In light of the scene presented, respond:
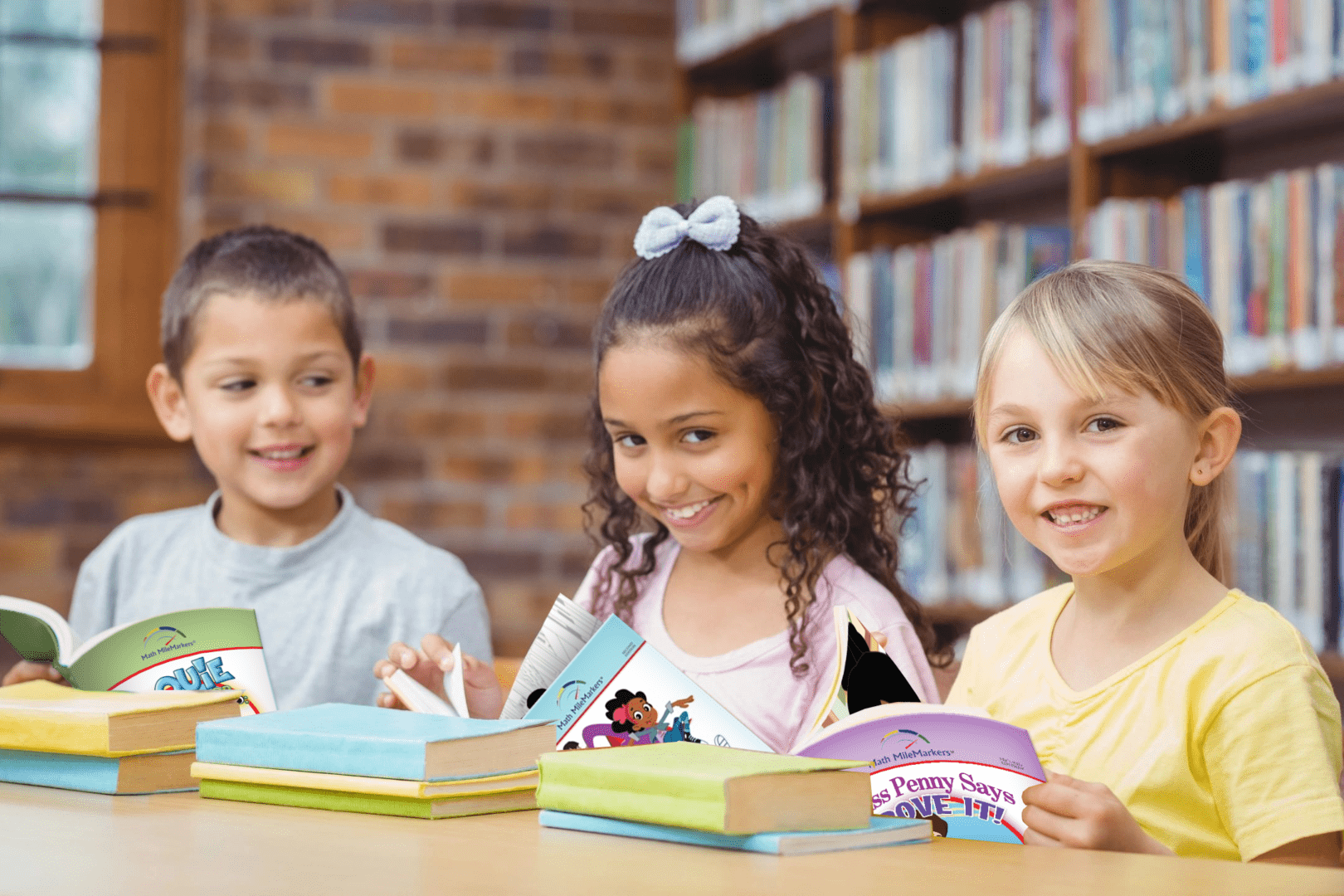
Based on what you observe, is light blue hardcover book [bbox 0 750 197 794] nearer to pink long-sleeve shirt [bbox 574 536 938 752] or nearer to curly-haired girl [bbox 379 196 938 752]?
curly-haired girl [bbox 379 196 938 752]

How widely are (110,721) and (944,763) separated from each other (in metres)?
0.57

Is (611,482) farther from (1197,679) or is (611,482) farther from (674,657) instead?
(1197,679)

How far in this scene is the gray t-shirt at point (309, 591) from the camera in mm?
1813

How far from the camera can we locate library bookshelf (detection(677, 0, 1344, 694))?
2.50 m

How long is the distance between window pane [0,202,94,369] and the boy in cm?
162

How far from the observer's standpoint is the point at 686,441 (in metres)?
1.52

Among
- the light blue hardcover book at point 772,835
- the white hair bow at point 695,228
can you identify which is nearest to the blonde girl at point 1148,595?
the light blue hardcover book at point 772,835

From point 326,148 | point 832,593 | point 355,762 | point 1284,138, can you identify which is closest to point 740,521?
point 832,593

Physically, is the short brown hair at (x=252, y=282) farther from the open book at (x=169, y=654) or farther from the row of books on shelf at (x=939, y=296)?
the row of books on shelf at (x=939, y=296)

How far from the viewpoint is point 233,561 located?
74.9 inches

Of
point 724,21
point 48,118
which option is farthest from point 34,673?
point 724,21

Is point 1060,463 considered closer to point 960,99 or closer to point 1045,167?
point 1045,167

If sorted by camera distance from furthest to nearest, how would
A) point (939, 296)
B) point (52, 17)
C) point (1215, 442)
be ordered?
point (52, 17), point (939, 296), point (1215, 442)

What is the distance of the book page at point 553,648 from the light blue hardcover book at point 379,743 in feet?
0.46
